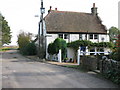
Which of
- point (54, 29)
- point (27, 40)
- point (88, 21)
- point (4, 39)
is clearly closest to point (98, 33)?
point (88, 21)

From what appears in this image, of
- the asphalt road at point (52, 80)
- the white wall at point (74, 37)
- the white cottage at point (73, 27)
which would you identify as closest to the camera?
the asphalt road at point (52, 80)

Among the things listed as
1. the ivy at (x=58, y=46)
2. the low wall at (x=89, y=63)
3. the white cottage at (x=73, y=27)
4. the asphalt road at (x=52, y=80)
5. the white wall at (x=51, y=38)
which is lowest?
the asphalt road at (x=52, y=80)

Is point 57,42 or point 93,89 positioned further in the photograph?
point 57,42

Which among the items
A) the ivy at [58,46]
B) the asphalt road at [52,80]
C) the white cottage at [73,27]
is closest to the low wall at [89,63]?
the asphalt road at [52,80]

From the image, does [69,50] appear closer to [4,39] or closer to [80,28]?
[80,28]

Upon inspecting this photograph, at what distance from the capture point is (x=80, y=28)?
1175 inches

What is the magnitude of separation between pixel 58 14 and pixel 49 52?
826 cm

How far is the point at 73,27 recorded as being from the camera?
97.2 feet

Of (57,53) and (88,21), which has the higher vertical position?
(88,21)

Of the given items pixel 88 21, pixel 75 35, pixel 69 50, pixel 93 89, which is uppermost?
pixel 88 21

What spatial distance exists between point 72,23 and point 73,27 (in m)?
1.12

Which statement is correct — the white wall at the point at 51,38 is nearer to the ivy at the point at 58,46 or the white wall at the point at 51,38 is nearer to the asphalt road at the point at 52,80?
the ivy at the point at 58,46

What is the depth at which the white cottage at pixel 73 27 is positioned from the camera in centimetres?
2823

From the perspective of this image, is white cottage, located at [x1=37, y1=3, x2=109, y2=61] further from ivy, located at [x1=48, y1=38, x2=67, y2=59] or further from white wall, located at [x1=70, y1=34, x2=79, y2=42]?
ivy, located at [x1=48, y1=38, x2=67, y2=59]
